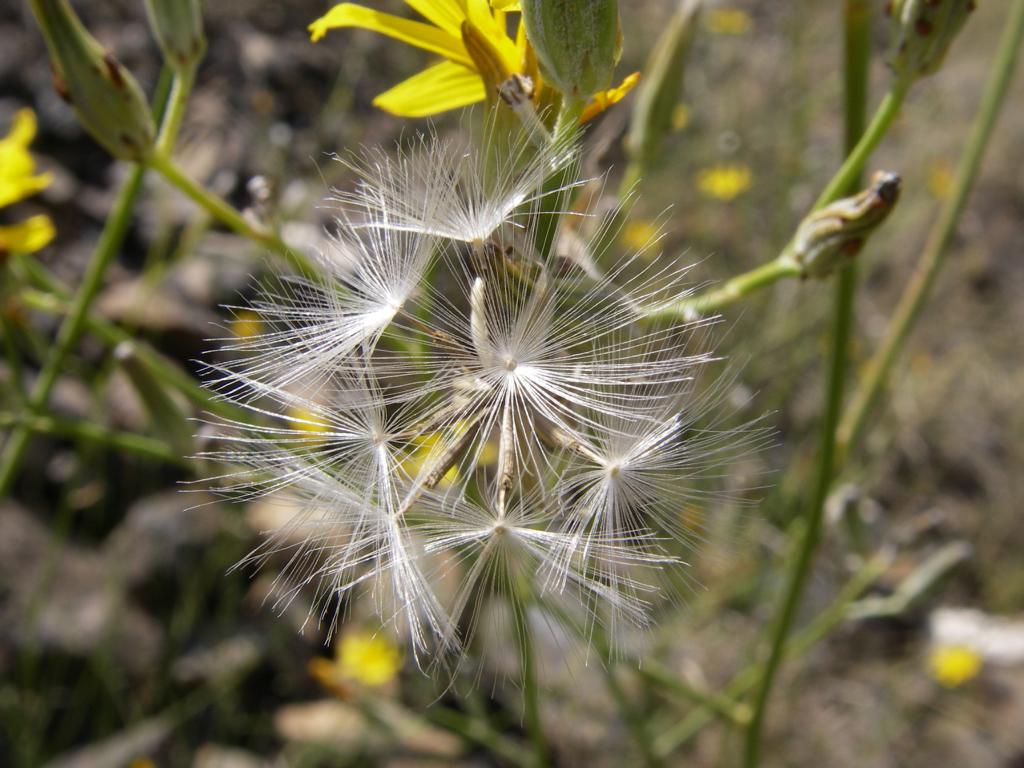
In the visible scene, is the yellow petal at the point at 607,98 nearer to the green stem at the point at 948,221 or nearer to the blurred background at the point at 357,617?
the blurred background at the point at 357,617

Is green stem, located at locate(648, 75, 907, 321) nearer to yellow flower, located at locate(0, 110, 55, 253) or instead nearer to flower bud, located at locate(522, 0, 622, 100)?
flower bud, located at locate(522, 0, 622, 100)

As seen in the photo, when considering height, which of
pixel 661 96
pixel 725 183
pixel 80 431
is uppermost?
pixel 725 183

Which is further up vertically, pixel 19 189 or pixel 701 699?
pixel 19 189

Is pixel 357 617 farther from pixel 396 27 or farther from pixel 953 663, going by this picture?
pixel 396 27

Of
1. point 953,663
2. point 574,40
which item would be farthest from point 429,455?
point 953,663

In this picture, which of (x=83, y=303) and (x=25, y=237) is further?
(x=25, y=237)
